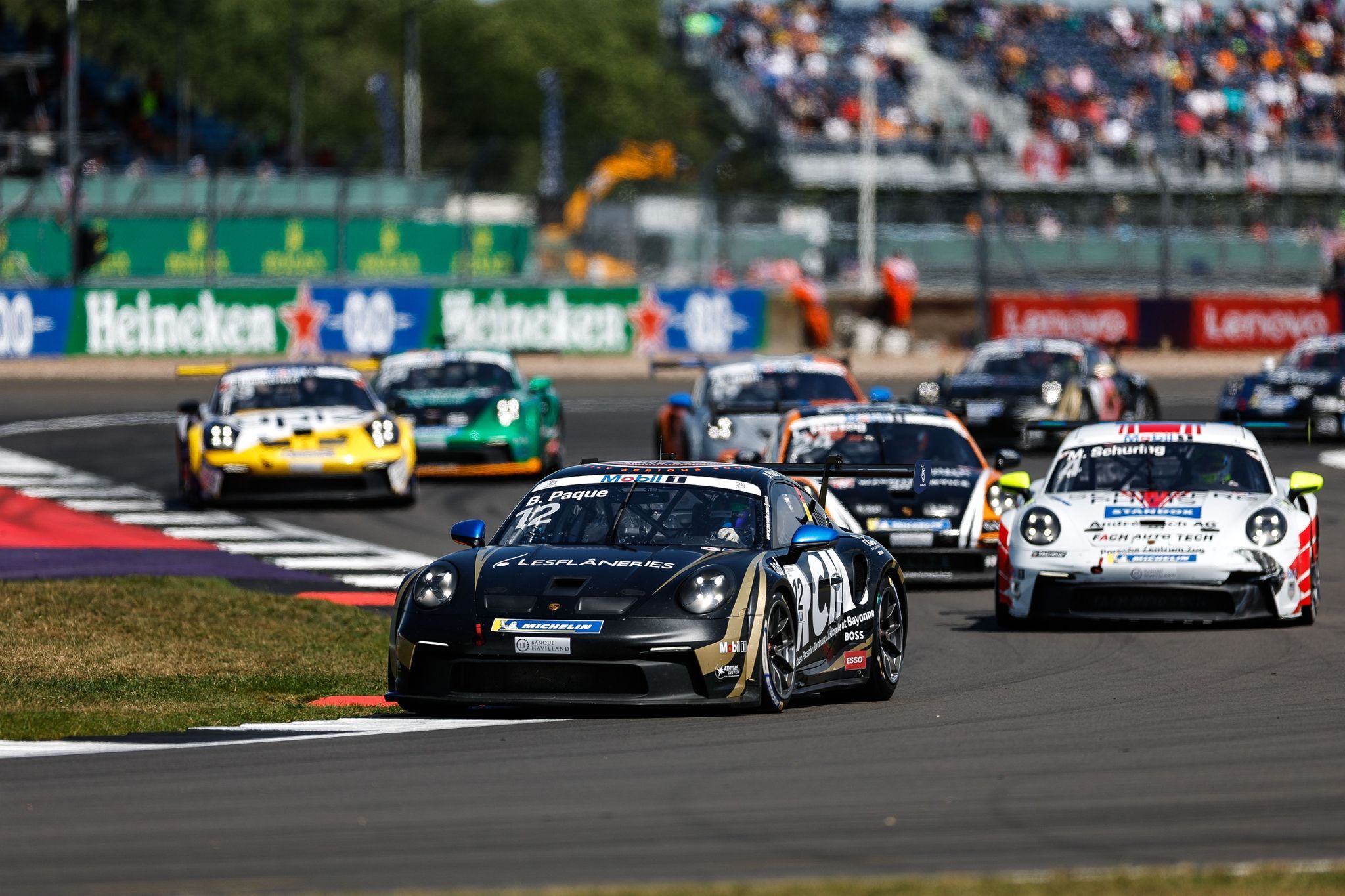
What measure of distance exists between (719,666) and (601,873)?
315 centimetres

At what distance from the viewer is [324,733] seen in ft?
30.7

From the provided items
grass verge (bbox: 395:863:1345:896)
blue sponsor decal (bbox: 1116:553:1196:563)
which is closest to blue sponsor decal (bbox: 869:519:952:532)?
blue sponsor decal (bbox: 1116:553:1196:563)

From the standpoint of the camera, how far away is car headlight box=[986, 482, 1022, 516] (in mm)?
16125

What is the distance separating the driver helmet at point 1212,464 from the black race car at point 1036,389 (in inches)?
416

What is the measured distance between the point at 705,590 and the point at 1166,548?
14.9 ft

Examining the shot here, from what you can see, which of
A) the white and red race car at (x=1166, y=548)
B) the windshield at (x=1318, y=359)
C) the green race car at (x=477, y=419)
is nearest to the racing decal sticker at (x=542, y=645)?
the white and red race car at (x=1166, y=548)

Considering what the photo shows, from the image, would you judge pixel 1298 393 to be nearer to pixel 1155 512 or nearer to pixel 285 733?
pixel 1155 512

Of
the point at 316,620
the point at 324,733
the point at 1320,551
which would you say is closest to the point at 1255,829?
the point at 324,733

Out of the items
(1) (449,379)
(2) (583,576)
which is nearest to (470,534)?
(2) (583,576)

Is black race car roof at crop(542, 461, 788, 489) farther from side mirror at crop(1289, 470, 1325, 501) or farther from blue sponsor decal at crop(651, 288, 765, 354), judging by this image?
blue sponsor decal at crop(651, 288, 765, 354)

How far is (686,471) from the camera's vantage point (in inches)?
428

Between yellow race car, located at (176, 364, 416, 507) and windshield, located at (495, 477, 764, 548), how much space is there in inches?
397

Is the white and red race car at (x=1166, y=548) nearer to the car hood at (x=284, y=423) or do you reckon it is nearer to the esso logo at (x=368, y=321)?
the car hood at (x=284, y=423)

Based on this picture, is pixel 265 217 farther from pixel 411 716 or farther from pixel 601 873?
pixel 601 873
